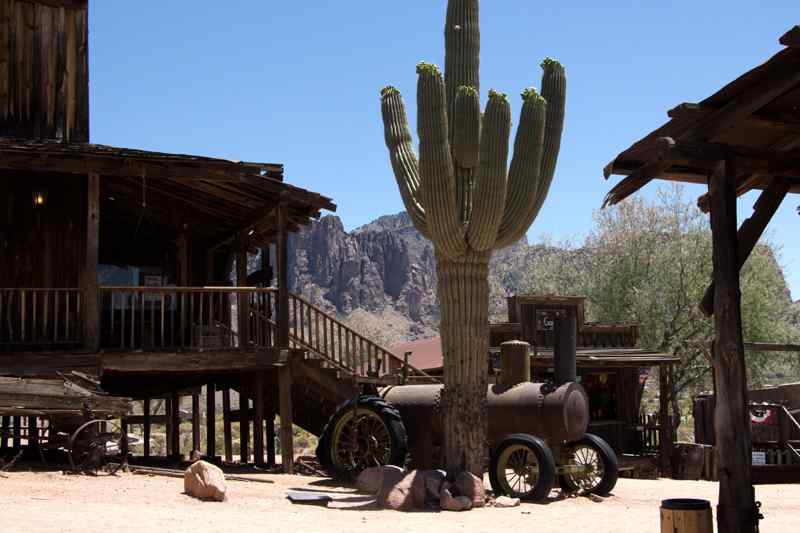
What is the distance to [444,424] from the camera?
13.8 m

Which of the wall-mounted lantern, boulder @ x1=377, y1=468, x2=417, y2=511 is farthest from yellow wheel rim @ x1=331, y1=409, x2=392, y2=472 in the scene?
the wall-mounted lantern

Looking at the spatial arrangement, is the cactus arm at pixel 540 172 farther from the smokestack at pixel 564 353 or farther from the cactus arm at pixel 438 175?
the smokestack at pixel 564 353

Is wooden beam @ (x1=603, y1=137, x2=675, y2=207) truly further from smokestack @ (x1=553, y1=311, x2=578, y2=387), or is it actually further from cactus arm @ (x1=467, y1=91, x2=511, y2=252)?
smokestack @ (x1=553, y1=311, x2=578, y2=387)

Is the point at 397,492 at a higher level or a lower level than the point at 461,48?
lower

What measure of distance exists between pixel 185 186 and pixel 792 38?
13.2m

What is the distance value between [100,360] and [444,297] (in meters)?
5.81

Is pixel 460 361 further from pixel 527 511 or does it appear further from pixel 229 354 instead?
pixel 229 354

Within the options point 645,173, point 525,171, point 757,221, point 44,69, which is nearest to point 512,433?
point 525,171

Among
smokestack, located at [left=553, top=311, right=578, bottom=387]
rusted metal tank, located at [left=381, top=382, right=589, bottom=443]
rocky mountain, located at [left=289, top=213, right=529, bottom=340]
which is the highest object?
rocky mountain, located at [left=289, top=213, right=529, bottom=340]

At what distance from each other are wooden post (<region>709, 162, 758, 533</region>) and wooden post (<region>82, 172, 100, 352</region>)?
36.2ft

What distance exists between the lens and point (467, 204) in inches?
542

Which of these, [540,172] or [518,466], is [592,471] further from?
[540,172]

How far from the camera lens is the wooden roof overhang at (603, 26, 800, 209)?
683cm

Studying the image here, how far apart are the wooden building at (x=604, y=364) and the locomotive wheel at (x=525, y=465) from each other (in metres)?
8.87
